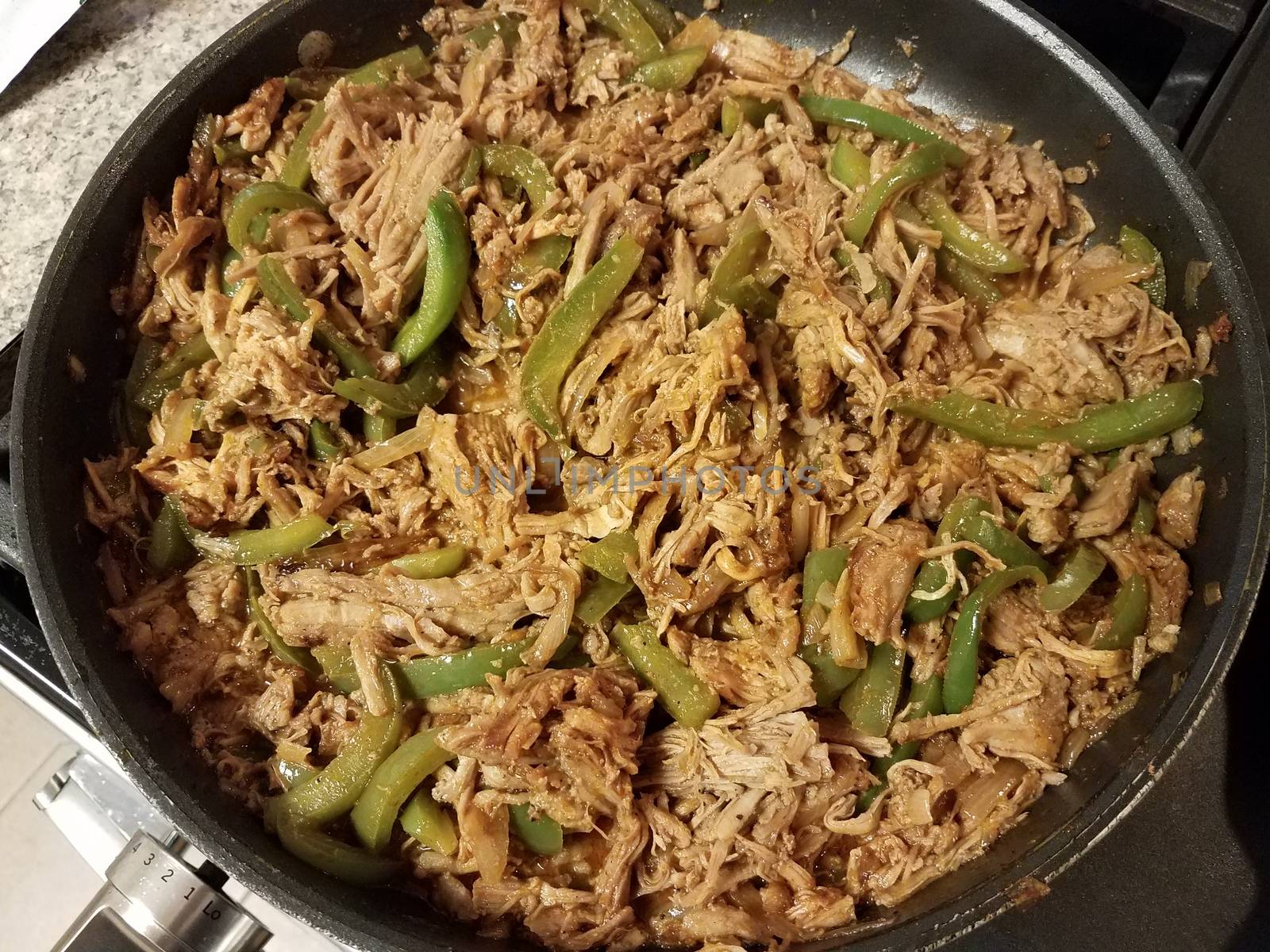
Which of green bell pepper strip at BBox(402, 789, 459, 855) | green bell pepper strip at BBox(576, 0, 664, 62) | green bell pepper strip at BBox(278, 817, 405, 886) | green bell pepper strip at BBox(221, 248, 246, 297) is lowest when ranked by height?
green bell pepper strip at BBox(278, 817, 405, 886)

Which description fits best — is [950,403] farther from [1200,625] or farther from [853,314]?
[1200,625]

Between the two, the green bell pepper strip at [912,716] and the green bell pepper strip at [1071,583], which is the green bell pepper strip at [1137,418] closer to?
the green bell pepper strip at [1071,583]

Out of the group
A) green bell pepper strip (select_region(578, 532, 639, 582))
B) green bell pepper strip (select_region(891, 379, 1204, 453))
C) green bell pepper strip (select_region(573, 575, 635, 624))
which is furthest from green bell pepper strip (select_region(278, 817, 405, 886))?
green bell pepper strip (select_region(891, 379, 1204, 453))

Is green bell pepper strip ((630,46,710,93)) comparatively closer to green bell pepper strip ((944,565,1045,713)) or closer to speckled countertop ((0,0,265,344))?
speckled countertop ((0,0,265,344))

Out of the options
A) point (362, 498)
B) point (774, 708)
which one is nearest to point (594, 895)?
point (774, 708)

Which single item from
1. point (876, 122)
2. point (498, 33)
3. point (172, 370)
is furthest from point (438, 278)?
point (876, 122)

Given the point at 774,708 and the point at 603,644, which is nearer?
the point at 774,708
